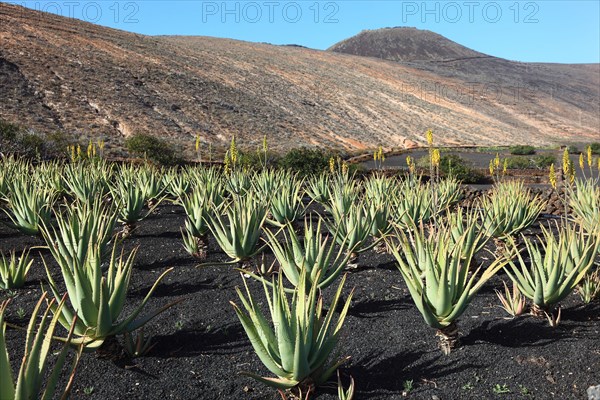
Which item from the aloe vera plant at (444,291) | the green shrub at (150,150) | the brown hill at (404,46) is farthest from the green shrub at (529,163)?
the brown hill at (404,46)

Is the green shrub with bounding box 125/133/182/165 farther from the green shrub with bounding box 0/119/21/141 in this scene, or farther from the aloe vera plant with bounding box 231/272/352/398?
the aloe vera plant with bounding box 231/272/352/398

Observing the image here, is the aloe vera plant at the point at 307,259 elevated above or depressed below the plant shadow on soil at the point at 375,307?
above

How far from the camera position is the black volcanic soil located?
9.55 feet

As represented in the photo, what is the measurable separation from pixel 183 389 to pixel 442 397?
158 cm

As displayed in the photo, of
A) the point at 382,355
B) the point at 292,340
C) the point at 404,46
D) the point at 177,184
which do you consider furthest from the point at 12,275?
the point at 404,46

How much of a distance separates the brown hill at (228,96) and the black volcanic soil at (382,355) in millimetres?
21639

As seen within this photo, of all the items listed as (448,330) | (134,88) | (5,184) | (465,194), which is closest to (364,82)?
(134,88)

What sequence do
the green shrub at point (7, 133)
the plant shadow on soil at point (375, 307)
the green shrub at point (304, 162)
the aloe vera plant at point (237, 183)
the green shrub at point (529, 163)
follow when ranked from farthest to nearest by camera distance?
the green shrub at point (529, 163) → the green shrub at point (304, 162) → the green shrub at point (7, 133) → the aloe vera plant at point (237, 183) → the plant shadow on soil at point (375, 307)

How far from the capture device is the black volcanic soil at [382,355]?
2910 mm

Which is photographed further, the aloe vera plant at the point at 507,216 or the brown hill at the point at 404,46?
the brown hill at the point at 404,46

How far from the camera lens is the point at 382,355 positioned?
3.33 meters

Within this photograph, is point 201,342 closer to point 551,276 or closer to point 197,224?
point 197,224

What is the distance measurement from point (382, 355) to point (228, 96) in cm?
3514

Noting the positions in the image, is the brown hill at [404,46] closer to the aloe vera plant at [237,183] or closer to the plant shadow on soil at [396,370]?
the aloe vera plant at [237,183]
